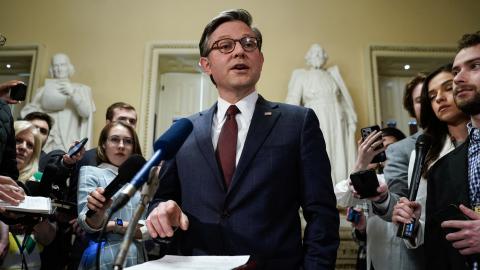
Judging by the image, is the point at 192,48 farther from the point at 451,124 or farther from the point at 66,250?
the point at 451,124

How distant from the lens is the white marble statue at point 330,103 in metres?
5.45

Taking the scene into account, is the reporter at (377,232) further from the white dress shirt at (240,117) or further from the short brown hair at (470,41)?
the white dress shirt at (240,117)

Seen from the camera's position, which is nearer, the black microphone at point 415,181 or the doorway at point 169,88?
the black microphone at point 415,181

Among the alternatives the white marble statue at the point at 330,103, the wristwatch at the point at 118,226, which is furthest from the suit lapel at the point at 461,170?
the white marble statue at the point at 330,103

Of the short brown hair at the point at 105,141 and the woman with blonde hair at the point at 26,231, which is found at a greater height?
the short brown hair at the point at 105,141

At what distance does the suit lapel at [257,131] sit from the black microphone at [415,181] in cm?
67

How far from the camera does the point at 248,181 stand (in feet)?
4.69

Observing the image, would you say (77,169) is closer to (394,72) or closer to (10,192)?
(10,192)

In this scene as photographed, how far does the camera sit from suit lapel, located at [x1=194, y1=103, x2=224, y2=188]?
1.47 m

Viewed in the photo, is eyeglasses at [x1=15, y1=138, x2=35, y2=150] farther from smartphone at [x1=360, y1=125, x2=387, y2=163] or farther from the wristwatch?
smartphone at [x1=360, y1=125, x2=387, y2=163]

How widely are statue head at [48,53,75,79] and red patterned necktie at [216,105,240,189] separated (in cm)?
455

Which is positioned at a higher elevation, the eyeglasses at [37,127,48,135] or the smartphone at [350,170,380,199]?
the eyeglasses at [37,127,48,135]

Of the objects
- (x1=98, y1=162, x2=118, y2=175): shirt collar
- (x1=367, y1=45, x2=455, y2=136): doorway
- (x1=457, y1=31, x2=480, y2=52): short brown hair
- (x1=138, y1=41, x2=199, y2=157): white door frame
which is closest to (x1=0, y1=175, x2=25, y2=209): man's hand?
(x1=98, y1=162, x2=118, y2=175): shirt collar

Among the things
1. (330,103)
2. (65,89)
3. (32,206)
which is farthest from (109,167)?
(330,103)
